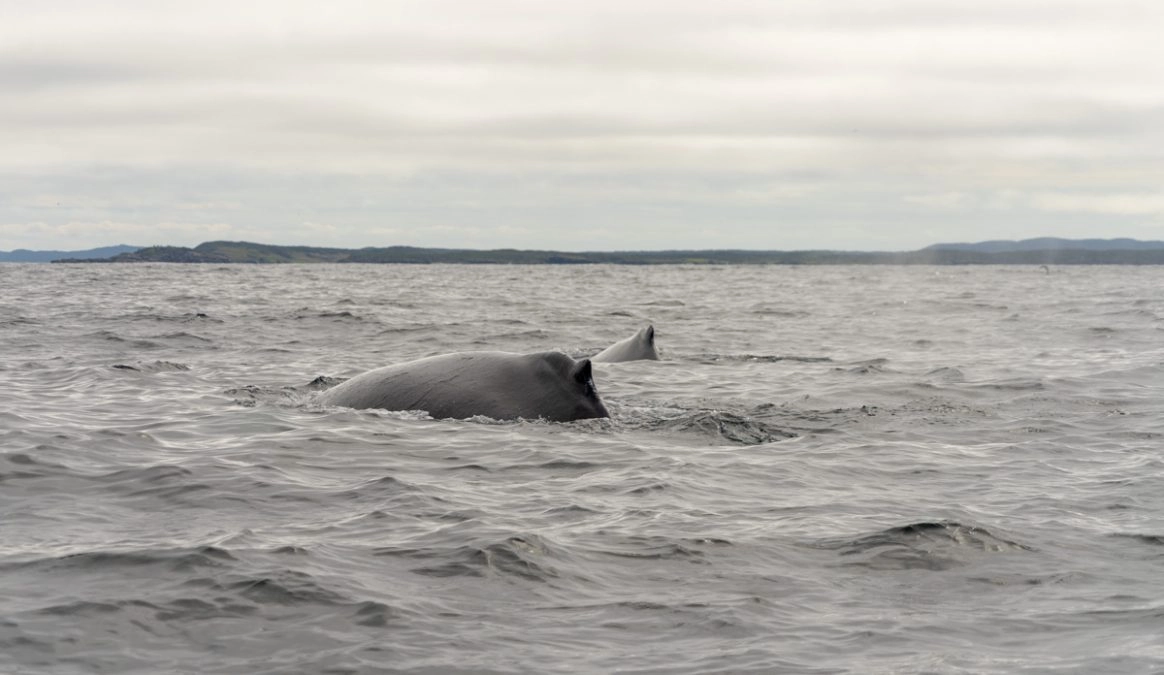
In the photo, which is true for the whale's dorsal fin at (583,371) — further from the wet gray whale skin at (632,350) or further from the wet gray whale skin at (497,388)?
the wet gray whale skin at (632,350)

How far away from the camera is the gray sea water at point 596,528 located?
265 inches

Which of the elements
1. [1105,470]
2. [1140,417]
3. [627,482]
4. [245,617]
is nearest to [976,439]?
[1105,470]

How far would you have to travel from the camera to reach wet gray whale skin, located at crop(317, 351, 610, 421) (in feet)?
44.3

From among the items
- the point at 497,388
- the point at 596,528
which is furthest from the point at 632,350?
the point at 596,528

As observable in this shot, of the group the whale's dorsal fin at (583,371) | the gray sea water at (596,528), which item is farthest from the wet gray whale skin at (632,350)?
the whale's dorsal fin at (583,371)

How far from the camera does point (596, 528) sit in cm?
938

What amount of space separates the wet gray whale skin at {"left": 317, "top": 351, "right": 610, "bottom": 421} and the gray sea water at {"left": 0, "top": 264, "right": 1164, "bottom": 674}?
0.24m

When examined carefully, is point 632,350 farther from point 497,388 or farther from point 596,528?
point 596,528

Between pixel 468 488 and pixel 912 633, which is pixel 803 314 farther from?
pixel 912 633

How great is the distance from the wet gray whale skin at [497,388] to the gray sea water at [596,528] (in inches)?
9.4

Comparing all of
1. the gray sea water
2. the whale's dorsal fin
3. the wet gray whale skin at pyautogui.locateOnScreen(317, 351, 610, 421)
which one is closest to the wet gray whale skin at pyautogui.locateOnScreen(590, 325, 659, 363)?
the gray sea water

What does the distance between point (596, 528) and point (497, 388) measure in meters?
4.49

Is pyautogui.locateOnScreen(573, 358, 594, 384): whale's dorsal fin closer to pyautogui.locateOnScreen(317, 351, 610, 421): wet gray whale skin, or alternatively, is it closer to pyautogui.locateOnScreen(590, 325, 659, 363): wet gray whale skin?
pyautogui.locateOnScreen(317, 351, 610, 421): wet gray whale skin

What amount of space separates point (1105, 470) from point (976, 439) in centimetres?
210
